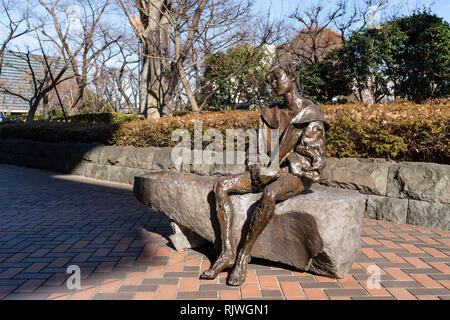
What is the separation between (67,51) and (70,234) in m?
11.9

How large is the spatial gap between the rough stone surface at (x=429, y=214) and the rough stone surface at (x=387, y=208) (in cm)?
9

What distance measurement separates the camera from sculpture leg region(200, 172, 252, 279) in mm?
2965

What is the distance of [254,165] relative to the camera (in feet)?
10.5

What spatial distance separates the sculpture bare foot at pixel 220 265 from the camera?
292 centimetres

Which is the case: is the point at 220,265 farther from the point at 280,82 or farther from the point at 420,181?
the point at 420,181

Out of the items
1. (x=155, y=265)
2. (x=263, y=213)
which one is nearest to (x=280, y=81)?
(x=263, y=213)

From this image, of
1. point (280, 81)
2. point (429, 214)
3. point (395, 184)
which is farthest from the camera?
point (395, 184)

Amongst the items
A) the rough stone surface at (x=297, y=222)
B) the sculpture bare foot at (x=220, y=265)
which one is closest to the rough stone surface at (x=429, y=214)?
the rough stone surface at (x=297, y=222)

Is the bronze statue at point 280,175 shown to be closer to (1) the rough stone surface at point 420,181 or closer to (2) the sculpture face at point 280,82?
(2) the sculpture face at point 280,82

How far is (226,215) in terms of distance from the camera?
3.10m

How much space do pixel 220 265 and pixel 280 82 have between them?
1.83 m
